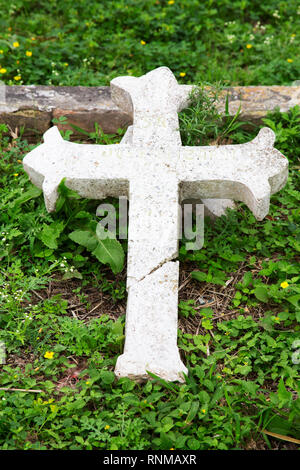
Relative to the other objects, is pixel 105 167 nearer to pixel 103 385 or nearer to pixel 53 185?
pixel 53 185

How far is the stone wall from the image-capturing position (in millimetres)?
4332

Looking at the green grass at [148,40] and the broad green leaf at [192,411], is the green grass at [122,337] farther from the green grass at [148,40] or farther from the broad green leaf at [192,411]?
the green grass at [148,40]

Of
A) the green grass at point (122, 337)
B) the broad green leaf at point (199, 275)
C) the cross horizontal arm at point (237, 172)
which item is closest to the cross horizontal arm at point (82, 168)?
the green grass at point (122, 337)

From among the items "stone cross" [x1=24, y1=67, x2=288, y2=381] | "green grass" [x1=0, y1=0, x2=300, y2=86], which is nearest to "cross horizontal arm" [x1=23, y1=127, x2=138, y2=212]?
"stone cross" [x1=24, y1=67, x2=288, y2=381]

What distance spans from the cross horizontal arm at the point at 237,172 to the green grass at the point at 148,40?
4.88 ft

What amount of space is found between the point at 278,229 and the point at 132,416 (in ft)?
5.58

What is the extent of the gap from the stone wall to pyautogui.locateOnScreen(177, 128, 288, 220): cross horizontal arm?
96cm

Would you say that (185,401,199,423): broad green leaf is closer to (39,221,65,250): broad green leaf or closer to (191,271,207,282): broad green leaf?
(191,271,207,282): broad green leaf

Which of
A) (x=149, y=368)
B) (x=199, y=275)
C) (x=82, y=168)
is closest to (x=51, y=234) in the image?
(x=82, y=168)

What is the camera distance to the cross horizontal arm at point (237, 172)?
3.29 metres

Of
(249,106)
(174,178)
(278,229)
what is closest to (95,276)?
(174,178)

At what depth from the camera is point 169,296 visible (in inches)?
120

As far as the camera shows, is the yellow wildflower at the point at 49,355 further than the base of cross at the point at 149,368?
Yes

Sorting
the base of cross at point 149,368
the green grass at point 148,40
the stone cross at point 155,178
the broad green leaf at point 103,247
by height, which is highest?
the green grass at point 148,40
